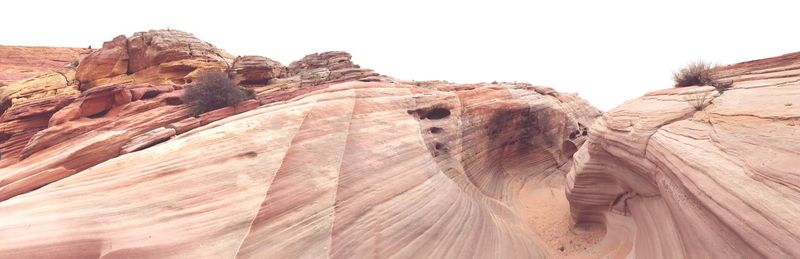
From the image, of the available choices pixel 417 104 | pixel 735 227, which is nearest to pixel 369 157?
pixel 417 104

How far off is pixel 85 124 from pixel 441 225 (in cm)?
1132

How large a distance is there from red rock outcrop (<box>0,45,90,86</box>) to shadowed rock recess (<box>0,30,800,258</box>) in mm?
16358

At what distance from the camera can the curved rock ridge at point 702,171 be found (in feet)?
11.2

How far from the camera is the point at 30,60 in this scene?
84.9ft

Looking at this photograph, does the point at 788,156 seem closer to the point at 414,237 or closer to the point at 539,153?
the point at 414,237

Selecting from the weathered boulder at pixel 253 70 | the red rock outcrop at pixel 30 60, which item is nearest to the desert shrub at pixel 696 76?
the weathered boulder at pixel 253 70

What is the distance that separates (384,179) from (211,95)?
7073mm

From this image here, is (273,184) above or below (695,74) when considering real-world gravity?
below

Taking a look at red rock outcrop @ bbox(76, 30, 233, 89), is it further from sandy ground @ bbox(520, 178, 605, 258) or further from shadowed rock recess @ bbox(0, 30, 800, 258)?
sandy ground @ bbox(520, 178, 605, 258)

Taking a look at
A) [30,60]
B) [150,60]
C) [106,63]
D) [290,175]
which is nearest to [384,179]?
[290,175]

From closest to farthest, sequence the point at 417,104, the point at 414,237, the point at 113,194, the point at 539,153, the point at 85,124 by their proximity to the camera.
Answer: the point at 113,194
the point at 414,237
the point at 85,124
the point at 417,104
the point at 539,153

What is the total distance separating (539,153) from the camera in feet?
48.0

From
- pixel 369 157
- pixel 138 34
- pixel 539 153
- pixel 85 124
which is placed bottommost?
pixel 539 153

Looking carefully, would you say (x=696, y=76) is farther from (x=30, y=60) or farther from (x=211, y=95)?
(x=30, y=60)
